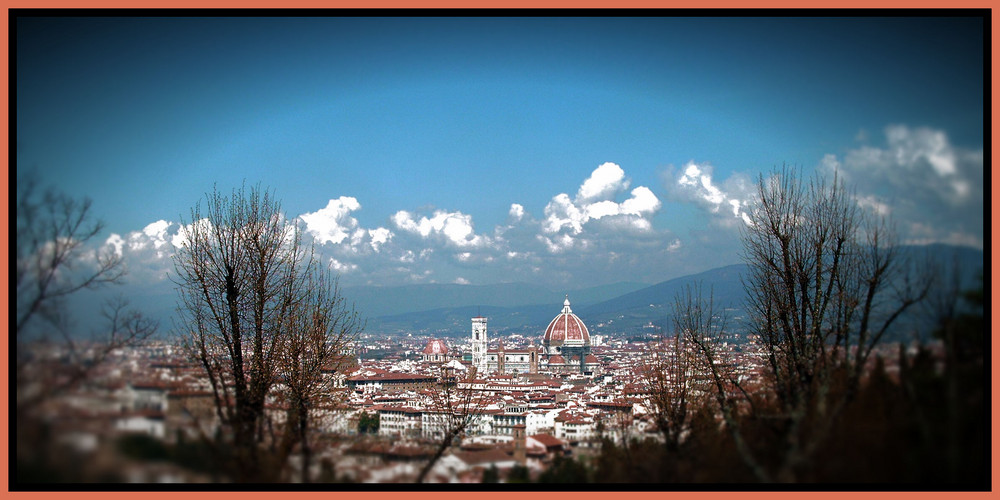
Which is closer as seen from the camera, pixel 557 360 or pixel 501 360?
pixel 501 360

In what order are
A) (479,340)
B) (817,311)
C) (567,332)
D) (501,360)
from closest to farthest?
(817,311) < (501,360) < (479,340) < (567,332)

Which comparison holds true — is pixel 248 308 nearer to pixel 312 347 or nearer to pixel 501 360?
pixel 312 347

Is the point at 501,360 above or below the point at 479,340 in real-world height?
below

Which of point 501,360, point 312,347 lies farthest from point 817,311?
point 501,360

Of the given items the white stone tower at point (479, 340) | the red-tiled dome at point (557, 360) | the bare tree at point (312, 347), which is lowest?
the red-tiled dome at point (557, 360)

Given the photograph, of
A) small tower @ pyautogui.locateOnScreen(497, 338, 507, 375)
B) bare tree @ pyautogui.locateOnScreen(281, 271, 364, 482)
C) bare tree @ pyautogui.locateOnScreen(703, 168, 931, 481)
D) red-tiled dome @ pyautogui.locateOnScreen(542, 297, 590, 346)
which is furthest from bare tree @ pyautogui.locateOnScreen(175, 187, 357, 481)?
red-tiled dome @ pyautogui.locateOnScreen(542, 297, 590, 346)

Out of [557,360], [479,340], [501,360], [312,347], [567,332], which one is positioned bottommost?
[557,360]

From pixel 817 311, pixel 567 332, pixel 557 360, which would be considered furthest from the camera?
pixel 567 332

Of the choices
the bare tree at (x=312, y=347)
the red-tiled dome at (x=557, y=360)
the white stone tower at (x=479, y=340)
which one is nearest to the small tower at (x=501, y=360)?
the white stone tower at (x=479, y=340)

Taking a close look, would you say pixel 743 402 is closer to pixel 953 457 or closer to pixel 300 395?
pixel 953 457

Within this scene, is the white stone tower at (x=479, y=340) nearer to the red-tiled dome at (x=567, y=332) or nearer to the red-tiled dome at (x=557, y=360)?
the red-tiled dome at (x=557, y=360)
